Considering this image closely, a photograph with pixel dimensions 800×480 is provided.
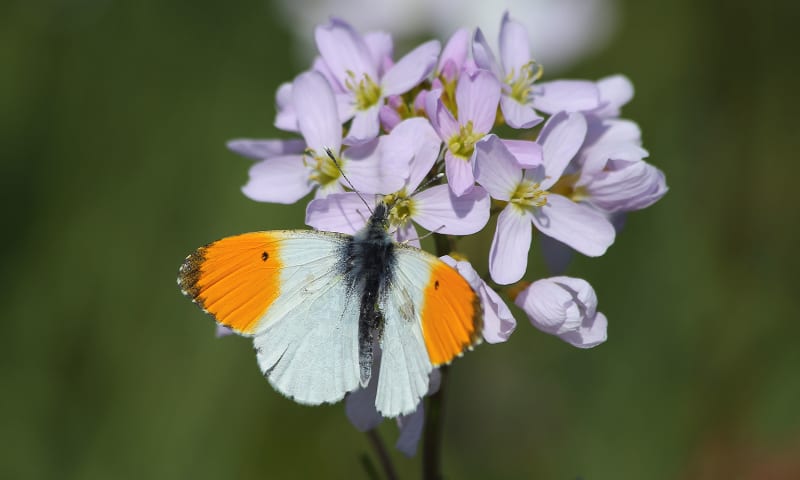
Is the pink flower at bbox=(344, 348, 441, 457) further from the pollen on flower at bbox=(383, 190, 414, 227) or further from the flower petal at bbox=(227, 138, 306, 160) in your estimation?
the flower petal at bbox=(227, 138, 306, 160)

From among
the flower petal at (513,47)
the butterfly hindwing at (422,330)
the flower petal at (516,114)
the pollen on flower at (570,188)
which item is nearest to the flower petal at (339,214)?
the butterfly hindwing at (422,330)

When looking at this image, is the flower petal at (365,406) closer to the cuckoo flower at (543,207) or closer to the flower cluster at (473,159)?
the flower cluster at (473,159)

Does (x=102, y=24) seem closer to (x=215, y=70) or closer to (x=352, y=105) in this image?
(x=215, y=70)

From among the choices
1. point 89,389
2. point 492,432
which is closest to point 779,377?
point 492,432

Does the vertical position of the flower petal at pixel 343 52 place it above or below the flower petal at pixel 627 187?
above

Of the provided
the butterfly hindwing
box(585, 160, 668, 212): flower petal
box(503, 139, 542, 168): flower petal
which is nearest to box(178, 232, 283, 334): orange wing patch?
the butterfly hindwing

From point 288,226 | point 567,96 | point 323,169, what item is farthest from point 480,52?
point 288,226

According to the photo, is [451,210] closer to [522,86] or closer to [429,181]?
[429,181]
